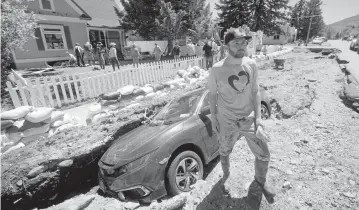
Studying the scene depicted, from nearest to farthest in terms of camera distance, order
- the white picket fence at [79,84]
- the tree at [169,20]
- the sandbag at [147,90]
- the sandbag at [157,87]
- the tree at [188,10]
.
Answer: the white picket fence at [79,84]
the sandbag at [147,90]
the sandbag at [157,87]
the tree at [169,20]
the tree at [188,10]

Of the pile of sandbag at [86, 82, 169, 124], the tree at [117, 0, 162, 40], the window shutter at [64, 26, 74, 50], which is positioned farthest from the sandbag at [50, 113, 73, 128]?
the tree at [117, 0, 162, 40]

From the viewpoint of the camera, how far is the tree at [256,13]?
3189cm

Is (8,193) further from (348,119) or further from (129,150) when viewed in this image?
(348,119)

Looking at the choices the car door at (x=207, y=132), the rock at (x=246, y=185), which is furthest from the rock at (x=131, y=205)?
the rock at (x=246, y=185)

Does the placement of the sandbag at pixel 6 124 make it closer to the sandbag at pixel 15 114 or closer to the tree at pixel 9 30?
the sandbag at pixel 15 114

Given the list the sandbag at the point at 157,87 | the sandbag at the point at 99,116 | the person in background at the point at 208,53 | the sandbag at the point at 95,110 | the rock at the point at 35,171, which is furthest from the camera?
the person in background at the point at 208,53

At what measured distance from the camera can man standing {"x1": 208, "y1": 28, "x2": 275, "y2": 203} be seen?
2193 millimetres

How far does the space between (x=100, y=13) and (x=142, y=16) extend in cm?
549

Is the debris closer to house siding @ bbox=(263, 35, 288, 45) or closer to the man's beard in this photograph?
the man's beard

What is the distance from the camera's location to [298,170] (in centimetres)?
282

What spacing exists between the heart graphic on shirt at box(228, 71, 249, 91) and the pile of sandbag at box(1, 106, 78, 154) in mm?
4089

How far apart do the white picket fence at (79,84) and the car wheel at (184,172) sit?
4980 mm

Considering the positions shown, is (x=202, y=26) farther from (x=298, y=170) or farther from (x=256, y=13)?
(x=298, y=170)

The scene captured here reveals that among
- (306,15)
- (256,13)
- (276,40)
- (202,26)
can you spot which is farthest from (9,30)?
(306,15)
